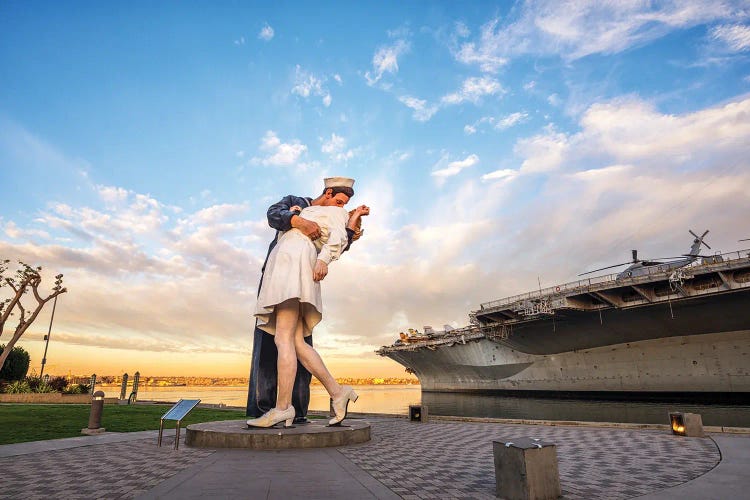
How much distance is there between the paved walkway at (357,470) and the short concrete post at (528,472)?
28 cm

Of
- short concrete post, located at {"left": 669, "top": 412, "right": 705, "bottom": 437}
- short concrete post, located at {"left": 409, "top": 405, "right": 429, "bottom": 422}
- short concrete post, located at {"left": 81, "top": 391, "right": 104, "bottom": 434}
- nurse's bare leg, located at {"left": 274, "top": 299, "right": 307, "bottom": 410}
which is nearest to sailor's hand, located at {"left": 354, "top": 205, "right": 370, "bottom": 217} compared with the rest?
nurse's bare leg, located at {"left": 274, "top": 299, "right": 307, "bottom": 410}

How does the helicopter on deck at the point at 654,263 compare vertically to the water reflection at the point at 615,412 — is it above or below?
above

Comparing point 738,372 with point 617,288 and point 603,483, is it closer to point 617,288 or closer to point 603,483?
point 617,288

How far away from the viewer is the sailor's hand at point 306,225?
752cm

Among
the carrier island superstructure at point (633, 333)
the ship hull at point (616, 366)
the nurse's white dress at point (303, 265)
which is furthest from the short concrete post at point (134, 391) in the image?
the ship hull at point (616, 366)

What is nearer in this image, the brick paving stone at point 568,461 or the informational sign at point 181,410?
the brick paving stone at point 568,461

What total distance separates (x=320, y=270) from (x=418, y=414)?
733 centimetres

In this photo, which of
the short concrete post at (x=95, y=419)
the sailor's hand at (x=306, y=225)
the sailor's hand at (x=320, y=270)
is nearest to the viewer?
the sailor's hand at (x=320, y=270)

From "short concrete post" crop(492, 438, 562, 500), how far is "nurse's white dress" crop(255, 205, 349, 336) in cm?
414

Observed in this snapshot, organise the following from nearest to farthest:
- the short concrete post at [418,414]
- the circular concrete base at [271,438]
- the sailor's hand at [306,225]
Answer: the circular concrete base at [271,438] → the sailor's hand at [306,225] → the short concrete post at [418,414]

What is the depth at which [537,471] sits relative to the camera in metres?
3.80

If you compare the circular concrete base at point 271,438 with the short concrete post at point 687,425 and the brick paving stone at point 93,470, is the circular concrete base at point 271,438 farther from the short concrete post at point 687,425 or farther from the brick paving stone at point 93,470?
the short concrete post at point 687,425

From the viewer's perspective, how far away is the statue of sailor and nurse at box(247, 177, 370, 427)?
7.13 metres

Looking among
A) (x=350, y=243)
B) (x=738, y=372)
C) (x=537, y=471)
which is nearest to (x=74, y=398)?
(x=350, y=243)
